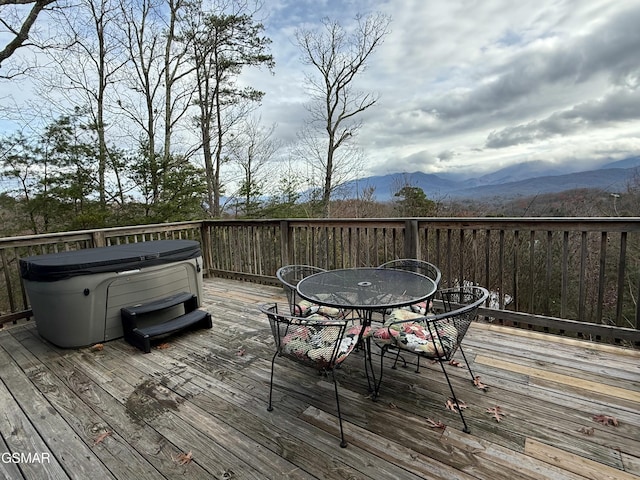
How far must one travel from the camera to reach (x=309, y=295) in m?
2.20

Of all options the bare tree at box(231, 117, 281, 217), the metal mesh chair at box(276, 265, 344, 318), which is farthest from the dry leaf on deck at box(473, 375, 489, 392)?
the bare tree at box(231, 117, 281, 217)

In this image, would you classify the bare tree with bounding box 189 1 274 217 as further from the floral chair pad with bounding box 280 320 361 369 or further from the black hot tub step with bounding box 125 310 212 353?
the floral chair pad with bounding box 280 320 361 369

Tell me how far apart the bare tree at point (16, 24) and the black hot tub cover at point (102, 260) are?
6.27 meters

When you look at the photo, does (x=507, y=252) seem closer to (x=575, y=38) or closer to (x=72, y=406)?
(x=575, y=38)

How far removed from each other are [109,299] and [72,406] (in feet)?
3.57

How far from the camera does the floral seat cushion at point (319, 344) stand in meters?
1.76

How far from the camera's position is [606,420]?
1724mm

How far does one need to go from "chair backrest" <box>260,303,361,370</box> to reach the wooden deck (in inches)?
14.7

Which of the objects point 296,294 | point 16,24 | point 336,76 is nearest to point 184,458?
point 296,294

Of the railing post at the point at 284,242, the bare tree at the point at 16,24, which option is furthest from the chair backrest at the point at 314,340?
the bare tree at the point at 16,24

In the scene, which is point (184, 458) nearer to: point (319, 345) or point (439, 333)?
point (319, 345)

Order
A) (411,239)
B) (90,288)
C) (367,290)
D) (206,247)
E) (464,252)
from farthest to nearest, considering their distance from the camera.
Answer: (206,247)
(464,252)
(411,239)
(90,288)
(367,290)

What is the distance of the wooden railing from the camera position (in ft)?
8.83

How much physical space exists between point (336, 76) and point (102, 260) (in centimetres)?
1052
